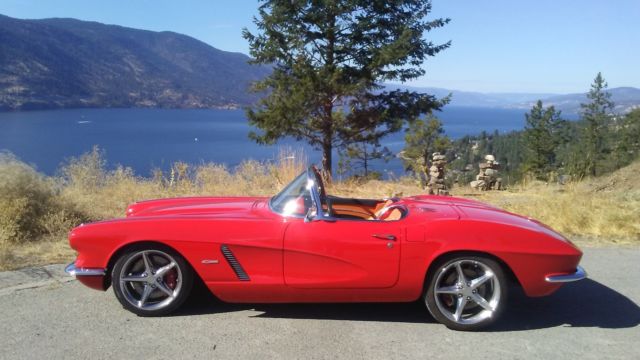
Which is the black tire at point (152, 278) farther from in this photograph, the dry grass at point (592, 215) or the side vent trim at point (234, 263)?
the dry grass at point (592, 215)

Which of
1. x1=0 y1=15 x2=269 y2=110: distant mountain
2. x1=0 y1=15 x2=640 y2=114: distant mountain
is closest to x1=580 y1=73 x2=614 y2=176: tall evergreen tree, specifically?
x1=0 y1=15 x2=269 y2=110: distant mountain

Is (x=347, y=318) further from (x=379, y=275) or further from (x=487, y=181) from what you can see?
(x=487, y=181)

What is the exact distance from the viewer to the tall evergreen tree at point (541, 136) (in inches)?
2085

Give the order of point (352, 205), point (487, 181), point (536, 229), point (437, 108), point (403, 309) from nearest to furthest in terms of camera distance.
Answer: point (536, 229) < point (403, 309) < point (352, 205) < point (437, 108) < point (487, 181)

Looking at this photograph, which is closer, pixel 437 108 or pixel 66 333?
pixel 66 333

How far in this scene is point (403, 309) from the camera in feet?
12.6

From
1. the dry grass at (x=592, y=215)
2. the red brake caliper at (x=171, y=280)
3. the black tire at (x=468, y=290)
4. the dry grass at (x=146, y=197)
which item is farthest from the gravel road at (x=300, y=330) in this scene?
the dry grass at (x=592, y=215)

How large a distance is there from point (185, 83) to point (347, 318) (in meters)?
177

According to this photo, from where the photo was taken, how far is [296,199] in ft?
12.3

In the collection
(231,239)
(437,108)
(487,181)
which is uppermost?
(437,108)

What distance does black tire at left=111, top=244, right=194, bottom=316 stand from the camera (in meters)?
3.52

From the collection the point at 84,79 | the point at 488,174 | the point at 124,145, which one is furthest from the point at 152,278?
the point at 84,79

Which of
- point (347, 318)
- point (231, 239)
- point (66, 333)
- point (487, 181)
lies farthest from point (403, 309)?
point (487, 181)

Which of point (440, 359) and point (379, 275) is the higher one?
point (379, 275)
